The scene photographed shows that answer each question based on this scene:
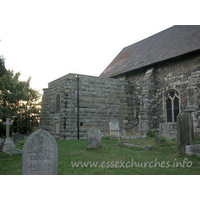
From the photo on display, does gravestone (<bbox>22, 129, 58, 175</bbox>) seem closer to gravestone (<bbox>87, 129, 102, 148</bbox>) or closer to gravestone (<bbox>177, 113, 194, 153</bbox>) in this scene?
gravestone (<bbox>87, 129, 102, 148</bbox>)

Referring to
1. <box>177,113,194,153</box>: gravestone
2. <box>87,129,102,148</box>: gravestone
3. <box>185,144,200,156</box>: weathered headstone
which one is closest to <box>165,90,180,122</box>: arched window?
<box>177,113,194,153</box>: gravestone

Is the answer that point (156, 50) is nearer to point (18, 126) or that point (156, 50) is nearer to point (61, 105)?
point (61, 105)

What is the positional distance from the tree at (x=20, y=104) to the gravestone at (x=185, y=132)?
2265 cm

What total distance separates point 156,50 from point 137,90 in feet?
12.8

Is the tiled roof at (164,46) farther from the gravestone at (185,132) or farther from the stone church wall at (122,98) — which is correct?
the gravestone at (185,132)

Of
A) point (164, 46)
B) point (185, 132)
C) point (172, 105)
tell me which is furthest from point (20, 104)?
point (185, 132)

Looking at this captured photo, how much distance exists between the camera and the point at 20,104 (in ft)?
94.4

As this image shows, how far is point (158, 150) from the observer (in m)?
8.41

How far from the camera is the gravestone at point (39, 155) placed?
4.60m

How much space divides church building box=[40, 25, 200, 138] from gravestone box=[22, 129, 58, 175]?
9.75 meters

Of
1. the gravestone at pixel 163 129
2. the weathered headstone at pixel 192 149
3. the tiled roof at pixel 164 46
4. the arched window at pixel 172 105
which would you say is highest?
the tiled roof at pixel 164 46

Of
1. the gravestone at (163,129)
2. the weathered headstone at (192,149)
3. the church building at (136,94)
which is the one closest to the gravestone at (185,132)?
the weathered headstone at (192,149)

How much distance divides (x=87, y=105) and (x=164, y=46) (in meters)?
8.41

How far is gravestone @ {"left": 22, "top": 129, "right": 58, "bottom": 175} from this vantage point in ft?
15.1
